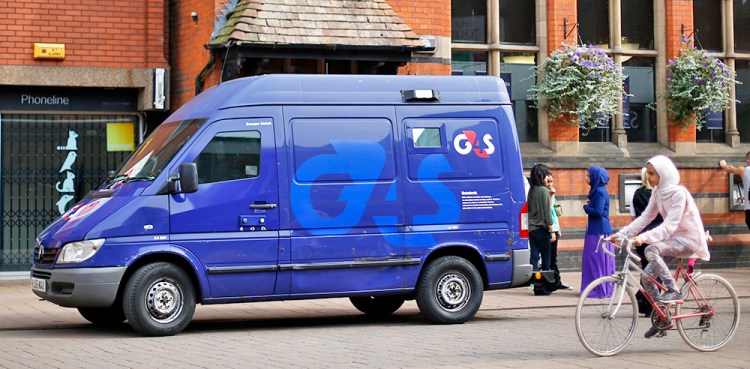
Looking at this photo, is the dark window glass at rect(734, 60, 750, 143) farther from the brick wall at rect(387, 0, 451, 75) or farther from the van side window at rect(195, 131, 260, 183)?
the van side window at rect(195, 131, 260, 183)

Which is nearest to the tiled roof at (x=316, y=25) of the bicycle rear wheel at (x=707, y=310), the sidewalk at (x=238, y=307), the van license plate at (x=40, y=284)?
the sidewalk at (x=238, y=307)

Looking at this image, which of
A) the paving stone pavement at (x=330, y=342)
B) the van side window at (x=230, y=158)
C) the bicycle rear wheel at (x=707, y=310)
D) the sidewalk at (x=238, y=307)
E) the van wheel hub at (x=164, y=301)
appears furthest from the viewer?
the sidewalk at (x=238, y=307)

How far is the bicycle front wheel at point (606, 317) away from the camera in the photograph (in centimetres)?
941

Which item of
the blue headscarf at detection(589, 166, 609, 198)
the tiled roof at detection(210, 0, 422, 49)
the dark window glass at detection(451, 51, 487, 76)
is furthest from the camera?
the dark window glass at detection(451, 51, 487, 76)

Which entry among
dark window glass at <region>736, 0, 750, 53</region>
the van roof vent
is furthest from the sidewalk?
dark window glass at <region>736, 0, 750, 53</region>

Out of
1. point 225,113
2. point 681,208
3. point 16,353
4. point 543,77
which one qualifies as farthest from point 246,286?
point 543,77

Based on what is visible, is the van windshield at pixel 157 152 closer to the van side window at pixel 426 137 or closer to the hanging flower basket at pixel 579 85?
the van side window at pixel 426 137

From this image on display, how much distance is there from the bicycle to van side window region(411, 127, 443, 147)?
2.91 meters

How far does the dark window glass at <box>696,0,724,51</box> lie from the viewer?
20.5m

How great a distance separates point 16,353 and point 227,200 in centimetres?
246

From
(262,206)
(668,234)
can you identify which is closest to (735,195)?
(668,234)

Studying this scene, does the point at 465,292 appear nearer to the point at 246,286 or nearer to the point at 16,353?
the point at 246,286

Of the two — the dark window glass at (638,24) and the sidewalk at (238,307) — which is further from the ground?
the dark window glass at (638,24)

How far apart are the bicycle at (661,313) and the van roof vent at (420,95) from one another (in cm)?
312
